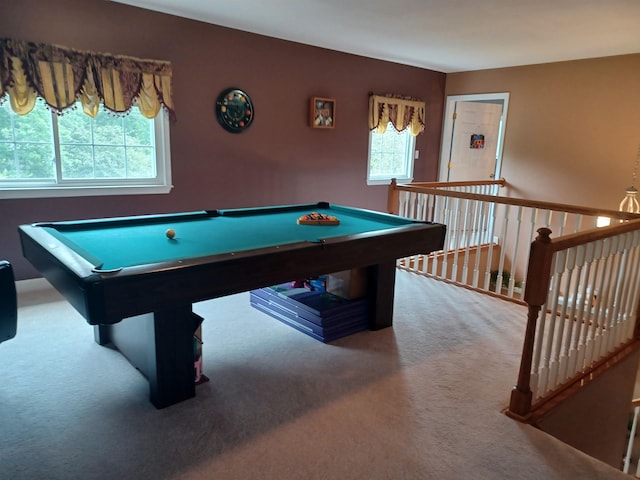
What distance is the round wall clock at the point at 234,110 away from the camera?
14.9 feet

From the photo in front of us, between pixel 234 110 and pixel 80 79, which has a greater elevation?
pixel 80 79

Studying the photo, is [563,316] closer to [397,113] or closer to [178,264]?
[178,264]

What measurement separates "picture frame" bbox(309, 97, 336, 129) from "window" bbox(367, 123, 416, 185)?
2.47 feet

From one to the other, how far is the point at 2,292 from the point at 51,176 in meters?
2.12

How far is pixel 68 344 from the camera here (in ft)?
9.42

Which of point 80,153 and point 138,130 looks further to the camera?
point 138,130

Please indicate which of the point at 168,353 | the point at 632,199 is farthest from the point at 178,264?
the point at 632,199

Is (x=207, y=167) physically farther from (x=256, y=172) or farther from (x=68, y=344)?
(x=68, y=344)

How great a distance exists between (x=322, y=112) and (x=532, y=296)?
3.81 meters

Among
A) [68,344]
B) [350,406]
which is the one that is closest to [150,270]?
[350,406]

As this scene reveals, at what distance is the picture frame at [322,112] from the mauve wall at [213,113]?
0.08m

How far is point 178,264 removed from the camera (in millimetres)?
1922

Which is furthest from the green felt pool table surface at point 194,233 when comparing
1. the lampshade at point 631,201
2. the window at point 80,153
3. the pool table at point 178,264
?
the lampshade at point 631,201

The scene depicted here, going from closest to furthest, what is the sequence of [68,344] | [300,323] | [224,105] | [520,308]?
1. [68,344]
2. [300,323]
3. [520,308]
4. [224,105]
